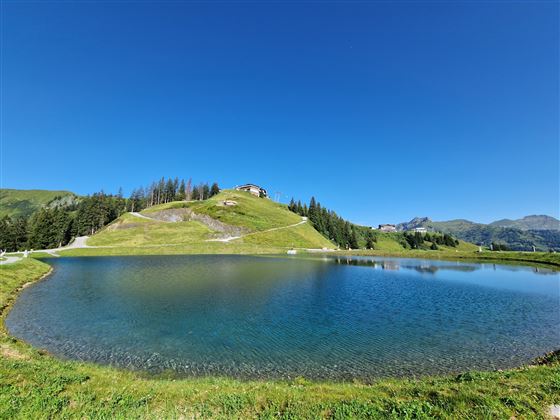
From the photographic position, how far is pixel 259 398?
10586 millimetres

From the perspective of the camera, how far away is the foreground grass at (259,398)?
9.25 meters

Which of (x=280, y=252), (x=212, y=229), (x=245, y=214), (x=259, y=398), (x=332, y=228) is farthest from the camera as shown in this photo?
(x=332, y=228)

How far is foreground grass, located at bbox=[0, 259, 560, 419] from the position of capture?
9250mm

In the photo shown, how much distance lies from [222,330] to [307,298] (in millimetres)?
15408

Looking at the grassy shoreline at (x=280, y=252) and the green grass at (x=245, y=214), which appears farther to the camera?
the green grass at (x=245, y=214)

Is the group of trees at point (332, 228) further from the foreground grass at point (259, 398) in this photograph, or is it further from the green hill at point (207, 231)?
the foreground grass at point (259, 398)

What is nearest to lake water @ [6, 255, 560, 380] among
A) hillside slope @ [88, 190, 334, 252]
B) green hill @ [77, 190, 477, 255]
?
green hill @ [77, 190, 477, 255]

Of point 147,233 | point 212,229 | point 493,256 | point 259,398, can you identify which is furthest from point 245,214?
point 259,398

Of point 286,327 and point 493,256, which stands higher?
point 493,256

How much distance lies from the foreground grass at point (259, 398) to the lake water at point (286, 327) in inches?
172

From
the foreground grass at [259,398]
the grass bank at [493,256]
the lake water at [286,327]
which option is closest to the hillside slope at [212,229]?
the grass bank at [493,256]

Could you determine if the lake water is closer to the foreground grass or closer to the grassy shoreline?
the foreground grass

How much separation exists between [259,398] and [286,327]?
44.9 ft

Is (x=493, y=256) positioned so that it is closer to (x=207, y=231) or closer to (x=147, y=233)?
(x=207, y=231)
